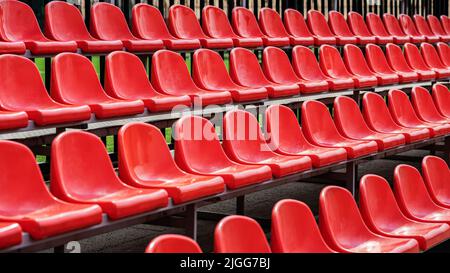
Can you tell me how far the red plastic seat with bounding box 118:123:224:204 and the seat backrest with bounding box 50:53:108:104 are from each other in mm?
338

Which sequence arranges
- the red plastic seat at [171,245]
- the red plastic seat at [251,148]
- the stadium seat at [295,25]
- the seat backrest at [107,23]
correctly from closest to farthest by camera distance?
the red plastic seat at [171,245] → the red plastic seat at [251,148] → the seat backrest at [107,23] → the stadium seat at [295,25]

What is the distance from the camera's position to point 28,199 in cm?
114

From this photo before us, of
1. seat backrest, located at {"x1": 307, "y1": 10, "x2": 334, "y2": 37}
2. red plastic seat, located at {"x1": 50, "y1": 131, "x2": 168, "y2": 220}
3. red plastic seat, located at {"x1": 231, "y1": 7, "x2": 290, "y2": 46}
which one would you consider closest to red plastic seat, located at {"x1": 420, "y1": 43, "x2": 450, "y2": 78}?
seat backrest, located at {"x1": 307, "y1": 10, "x2": 334, "y2": 37}

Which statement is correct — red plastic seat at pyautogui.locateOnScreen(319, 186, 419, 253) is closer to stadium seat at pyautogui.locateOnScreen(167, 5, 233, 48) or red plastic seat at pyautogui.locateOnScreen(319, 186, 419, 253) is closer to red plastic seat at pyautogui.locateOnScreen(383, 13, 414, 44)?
stadium seat at pyautogui.locateOnScreen(167, 5, 233, 48)

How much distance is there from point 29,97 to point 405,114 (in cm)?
124

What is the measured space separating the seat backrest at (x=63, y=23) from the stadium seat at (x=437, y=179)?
97cm

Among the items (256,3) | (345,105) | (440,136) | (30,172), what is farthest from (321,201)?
(256,3)

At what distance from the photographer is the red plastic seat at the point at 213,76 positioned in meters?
2.12

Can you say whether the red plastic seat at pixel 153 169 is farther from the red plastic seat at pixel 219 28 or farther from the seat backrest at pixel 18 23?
the red plastic seat at pixel 219 28

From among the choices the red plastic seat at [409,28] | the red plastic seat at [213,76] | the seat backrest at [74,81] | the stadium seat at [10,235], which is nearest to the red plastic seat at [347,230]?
the stadium seat at [10,235]

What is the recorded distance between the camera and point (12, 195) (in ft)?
3.70

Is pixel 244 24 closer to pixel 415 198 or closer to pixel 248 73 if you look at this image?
pixel 248 73

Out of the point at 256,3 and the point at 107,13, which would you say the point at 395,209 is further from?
the point at 256,3

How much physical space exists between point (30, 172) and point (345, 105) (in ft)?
3.71
